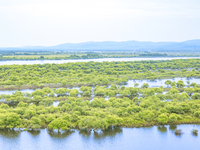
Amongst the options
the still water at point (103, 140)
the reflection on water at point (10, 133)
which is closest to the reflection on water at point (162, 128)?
the still water at point (103, 140)

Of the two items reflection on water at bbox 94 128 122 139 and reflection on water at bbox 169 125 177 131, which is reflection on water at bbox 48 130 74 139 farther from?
reflection on water at bbox 169 125 177 131

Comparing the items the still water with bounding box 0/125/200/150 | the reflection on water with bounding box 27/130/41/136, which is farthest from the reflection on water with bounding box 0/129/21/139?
the reflection on water with bounding box 27/130/41/136

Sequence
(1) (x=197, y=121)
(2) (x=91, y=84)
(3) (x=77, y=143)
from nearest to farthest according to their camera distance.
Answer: (3) (x=77, y=143)
(1) (x=197, y=121)
(2) (x=91, y=84)

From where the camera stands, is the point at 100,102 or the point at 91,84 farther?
the point at 91,84

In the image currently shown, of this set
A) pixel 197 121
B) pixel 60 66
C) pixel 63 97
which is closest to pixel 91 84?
pixel 63 97

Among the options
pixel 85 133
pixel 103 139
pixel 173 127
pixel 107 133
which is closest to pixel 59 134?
pixel 85 133

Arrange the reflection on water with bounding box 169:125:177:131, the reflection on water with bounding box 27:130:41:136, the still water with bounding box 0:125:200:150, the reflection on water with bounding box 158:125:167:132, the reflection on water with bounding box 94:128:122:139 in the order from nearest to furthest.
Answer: the still water with bounding box 0:125:200:150 < the reflection on water with bounding box 94:128:122:139 < the reflection on water with bounding box 27:130:41:136 < the reflection on water with bounding box 158:125:167:132 < the reflection on water with bounding box 169:125:177:131

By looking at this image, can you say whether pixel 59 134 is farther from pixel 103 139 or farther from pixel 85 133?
pixel 103 139

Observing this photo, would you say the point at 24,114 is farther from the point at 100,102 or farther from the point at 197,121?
the point at 197,121
